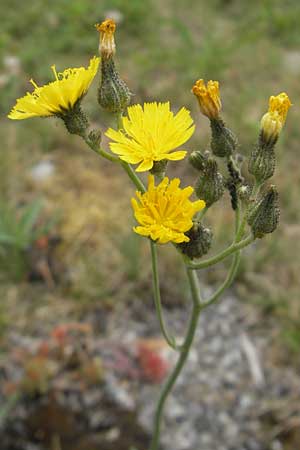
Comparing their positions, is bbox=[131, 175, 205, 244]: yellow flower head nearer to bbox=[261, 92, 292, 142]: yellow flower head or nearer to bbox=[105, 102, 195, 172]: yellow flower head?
bbox=[105, 102, 195, 172]: yellow flower head

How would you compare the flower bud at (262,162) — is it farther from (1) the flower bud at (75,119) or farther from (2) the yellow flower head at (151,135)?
(1) the flower bud at (75,119)

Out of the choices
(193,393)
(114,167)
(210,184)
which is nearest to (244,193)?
(210,184)

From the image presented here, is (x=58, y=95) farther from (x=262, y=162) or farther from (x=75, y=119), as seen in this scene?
(x=262, y=162)

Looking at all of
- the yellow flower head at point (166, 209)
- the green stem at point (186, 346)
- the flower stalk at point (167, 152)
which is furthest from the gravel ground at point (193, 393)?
the yellow flower head at point (166, 209)

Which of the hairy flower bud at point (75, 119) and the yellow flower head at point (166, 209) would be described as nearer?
the yellow flower head at point (166, 209)

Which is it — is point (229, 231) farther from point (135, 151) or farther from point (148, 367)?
point (135, 151)

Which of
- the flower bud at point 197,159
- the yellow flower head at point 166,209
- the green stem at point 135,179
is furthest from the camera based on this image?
the flower bud at point 197,159
